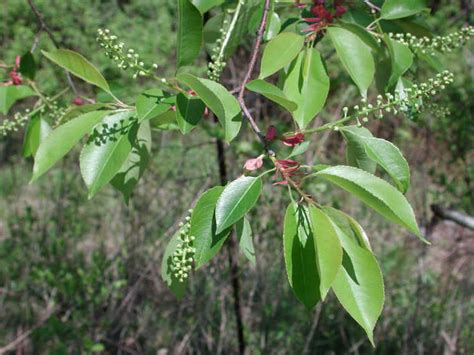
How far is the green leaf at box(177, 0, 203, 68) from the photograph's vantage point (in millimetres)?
859

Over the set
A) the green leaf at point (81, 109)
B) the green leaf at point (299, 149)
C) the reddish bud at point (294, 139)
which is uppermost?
the green leaf at point (81, 109)

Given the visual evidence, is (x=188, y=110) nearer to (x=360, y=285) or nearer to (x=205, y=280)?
(x=360, y=285)

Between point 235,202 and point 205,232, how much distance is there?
6cm

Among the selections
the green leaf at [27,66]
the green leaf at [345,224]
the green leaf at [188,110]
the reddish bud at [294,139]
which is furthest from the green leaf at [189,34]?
the green leaf at [27,66]

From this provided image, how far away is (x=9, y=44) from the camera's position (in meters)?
5.76

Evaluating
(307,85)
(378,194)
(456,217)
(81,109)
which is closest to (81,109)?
(81,109)

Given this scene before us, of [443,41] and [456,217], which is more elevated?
[443,41]

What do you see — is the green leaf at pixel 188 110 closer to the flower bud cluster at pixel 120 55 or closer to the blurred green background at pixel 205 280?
the flower bud cluster at pixel 120 55

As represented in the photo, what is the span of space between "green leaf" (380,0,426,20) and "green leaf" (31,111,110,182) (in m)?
0.57

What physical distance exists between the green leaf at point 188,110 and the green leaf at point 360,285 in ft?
0.82

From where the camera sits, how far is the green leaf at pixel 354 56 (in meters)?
0.96

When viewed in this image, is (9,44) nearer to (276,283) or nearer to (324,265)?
(276,283)

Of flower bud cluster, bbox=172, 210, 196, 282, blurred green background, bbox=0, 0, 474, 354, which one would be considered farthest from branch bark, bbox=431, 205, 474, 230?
flower bud cluster, bbox=172, 210, 196, 282

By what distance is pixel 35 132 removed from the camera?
1202 millimetres
